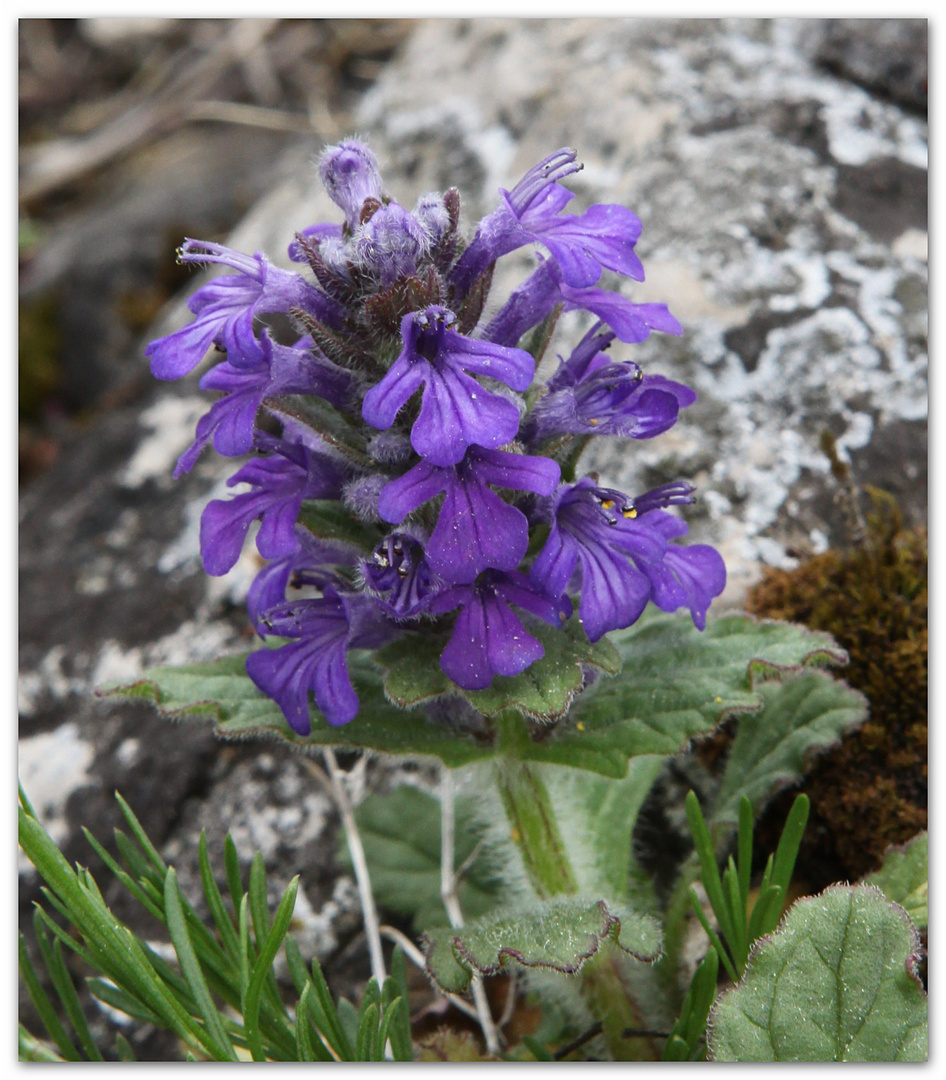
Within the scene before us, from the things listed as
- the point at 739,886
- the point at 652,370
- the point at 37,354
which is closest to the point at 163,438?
the point at 37,354

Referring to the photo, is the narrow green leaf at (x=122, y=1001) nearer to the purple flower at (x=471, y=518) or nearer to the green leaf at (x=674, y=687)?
the green leaf at (x=674, y=687)

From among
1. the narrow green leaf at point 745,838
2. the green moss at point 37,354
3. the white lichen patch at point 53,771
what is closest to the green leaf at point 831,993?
the narrow green leaf at point 745,838

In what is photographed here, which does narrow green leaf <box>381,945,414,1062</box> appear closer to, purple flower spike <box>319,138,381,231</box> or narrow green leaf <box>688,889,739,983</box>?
narrow green leaf <box>688,889,739,983</box>

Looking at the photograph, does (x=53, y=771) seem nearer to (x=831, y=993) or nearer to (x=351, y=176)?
(x=351, y=176)

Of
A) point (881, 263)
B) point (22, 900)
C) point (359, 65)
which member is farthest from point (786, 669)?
point (359, 65)

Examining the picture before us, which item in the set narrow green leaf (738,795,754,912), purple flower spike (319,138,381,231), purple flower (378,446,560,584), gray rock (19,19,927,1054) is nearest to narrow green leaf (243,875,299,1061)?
purple flower (378,446,560,584)

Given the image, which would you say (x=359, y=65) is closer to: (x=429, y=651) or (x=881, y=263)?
(x=881, y=263)
